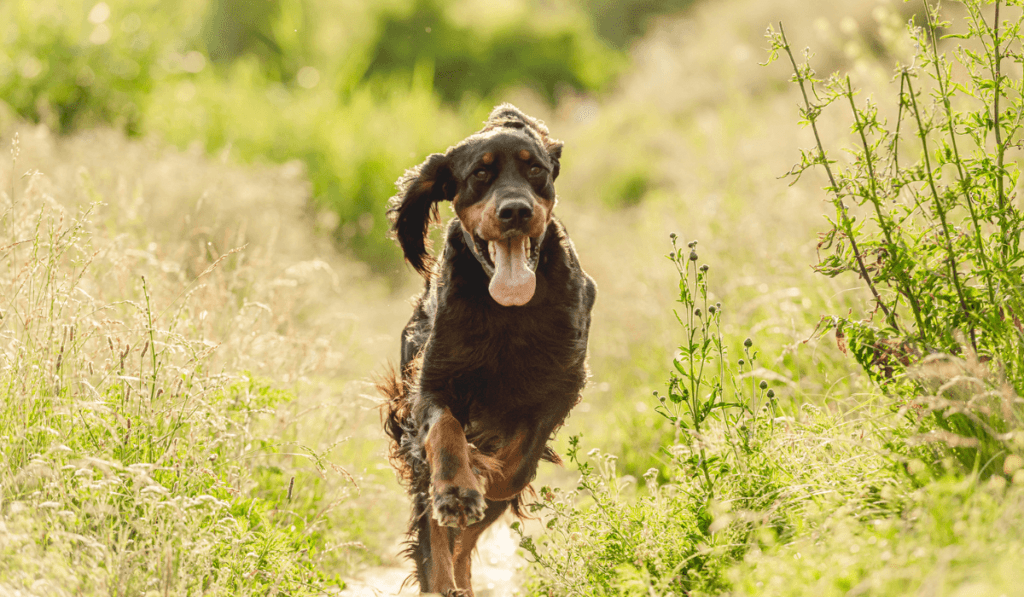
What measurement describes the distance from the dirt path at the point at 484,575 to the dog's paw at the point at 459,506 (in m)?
0.73

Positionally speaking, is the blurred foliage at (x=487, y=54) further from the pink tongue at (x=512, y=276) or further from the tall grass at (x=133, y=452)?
the pink tongue at (x=512, y=276)

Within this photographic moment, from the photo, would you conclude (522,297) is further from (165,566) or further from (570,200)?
(570,200)

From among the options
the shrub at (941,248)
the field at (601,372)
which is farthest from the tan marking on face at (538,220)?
the shrub at (941,248)

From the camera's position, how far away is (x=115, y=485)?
2539mm

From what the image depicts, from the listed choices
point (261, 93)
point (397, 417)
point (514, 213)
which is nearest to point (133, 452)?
point (397, 417)

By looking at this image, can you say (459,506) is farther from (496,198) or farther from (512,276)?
(496,198)

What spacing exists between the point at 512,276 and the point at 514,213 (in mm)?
218

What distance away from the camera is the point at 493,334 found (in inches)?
126

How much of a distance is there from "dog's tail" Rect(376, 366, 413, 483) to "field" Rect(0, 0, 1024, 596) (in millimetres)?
180

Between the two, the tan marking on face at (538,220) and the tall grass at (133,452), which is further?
the tan marking on face at (538,220)

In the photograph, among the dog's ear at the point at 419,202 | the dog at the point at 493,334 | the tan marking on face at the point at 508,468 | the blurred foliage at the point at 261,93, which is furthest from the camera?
the blurred foliage at the point at 261,93

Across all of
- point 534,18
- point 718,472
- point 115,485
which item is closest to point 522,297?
point 718,472

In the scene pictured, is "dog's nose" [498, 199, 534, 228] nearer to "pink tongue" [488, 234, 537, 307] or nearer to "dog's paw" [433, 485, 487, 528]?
"pink tongue" [488, 234, 537, 307]

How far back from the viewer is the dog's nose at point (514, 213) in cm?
299
